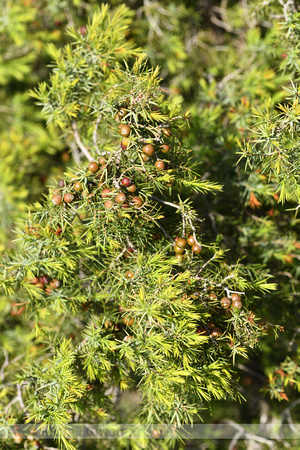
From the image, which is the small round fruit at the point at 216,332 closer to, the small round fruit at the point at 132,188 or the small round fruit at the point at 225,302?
the small round fruit at the point at 225,302

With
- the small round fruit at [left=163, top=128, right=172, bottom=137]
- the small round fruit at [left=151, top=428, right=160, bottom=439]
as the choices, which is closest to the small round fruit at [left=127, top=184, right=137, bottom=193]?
the small round fruit at [left=163, top=128, right=172, bottom=137]

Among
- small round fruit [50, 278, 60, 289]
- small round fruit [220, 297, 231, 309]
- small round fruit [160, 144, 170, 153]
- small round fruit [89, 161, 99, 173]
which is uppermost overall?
small round fruit [89, 161, 99, 173]

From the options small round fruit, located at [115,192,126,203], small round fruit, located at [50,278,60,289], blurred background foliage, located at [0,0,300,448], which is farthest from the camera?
blurred background foliage, located at [0,0,300,448]

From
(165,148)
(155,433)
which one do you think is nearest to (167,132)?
A: (165,148)

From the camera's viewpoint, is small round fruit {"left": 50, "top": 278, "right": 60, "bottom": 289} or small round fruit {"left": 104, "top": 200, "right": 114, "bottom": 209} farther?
small round fruit {"left": 50, "top": 278, "right": 60, "bottom": 289}

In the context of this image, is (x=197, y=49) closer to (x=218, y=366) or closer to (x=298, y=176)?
(x=298, y=176)

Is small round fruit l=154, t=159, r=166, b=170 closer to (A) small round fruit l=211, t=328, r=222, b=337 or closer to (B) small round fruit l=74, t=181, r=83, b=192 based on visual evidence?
(B) small round fruit l=74, t=181, r=83, b=192

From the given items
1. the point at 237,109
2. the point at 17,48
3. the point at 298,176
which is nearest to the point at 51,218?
the point at 298,176

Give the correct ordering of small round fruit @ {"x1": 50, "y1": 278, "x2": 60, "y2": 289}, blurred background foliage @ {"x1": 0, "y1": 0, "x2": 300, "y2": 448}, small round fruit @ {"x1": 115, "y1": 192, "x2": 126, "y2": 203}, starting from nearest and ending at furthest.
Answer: small round fruit @ {"x1": 115, "y1": 192, "x2": 126, "y2": 203}
small round fruit @ {"x1": 50, "y1": 278, "x2": 60, "y2": 289}
blurred background foliage @ {"x1": 0, "y1": 0, "x2": 300, "y2": 448}

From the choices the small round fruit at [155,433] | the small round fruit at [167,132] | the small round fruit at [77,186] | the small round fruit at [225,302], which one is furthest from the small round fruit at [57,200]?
the small round fruit at [155,433]
